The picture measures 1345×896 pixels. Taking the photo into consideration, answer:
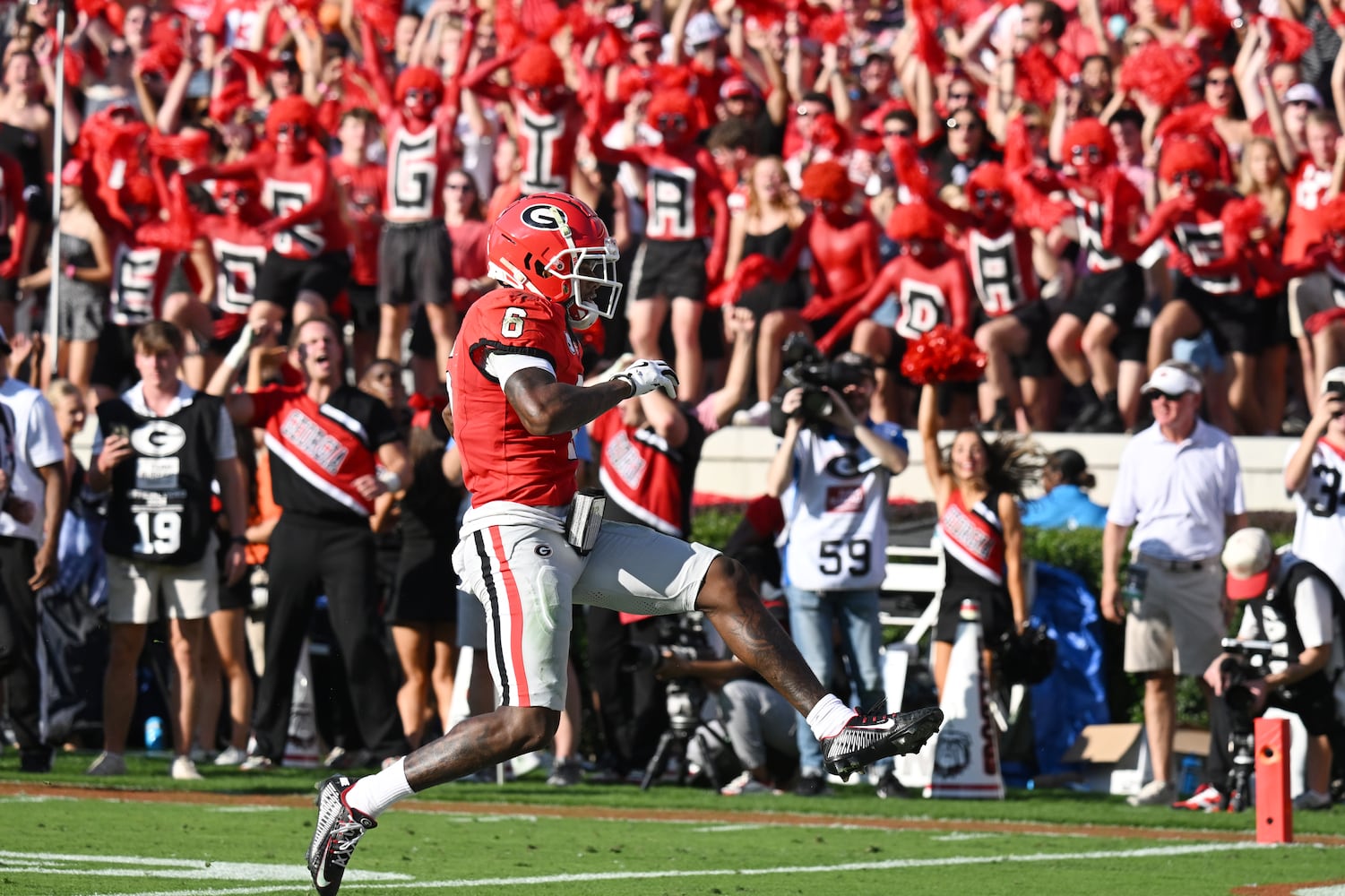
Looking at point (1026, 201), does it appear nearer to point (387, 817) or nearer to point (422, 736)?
point (422, 736)

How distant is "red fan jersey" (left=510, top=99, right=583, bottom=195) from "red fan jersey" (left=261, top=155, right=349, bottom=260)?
4.15ft

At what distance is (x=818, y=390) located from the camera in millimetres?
10516

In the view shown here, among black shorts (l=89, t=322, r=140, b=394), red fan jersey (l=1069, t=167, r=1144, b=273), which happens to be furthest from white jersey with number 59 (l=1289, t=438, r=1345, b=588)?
black shorts (l=89, t=322, r=140, b=394)

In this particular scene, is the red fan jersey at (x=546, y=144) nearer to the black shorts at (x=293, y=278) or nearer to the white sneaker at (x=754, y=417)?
the black shorts at (x=293, y=278)

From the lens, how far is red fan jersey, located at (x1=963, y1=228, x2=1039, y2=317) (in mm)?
13680

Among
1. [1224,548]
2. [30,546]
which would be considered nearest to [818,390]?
[1224,548]

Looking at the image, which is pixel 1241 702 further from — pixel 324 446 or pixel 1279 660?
pixel 324 446

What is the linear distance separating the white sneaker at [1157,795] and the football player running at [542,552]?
446 centimetres

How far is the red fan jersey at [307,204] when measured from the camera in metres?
14.4

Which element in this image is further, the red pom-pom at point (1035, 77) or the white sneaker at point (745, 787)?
the red pom-pom at point (1035, 77)

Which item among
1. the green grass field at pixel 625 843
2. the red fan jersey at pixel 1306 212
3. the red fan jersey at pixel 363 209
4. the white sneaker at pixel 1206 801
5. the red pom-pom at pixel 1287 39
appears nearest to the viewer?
the green grass field at pixel 625 843

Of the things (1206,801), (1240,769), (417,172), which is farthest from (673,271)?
(1240,769)

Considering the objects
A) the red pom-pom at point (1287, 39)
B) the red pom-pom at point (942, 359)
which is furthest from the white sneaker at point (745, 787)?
the red pom-pom at point (1287, 39)

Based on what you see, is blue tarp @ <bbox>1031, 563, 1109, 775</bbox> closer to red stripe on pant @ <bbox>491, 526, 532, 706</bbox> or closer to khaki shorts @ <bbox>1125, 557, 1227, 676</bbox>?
khaki shorts @ <bbox>1125, 557, 1227, 676</bbox>
